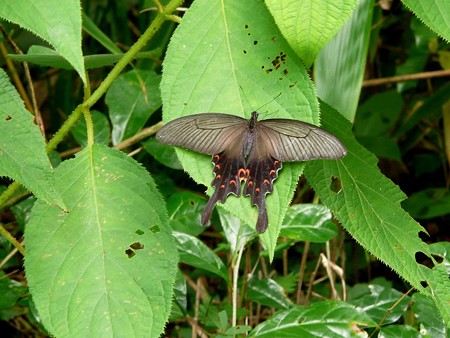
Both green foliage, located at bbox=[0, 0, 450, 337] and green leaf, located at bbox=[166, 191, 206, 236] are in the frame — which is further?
green leaf, located at bbox=[166, 191, 206, 236]

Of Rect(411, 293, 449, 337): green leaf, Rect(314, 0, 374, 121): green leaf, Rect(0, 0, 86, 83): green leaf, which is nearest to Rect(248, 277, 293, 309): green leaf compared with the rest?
Rect(411, 293, 449, 337): green leaf

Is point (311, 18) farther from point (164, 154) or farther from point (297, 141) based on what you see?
point (164, 154)

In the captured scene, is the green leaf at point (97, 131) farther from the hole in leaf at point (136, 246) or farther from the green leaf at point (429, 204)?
the green leaf at point (429, 204)

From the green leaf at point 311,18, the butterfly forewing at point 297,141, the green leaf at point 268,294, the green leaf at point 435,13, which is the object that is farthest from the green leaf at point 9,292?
the green leaf at point 435,13

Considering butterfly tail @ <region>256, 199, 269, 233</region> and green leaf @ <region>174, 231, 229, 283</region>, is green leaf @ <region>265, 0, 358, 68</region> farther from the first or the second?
green leaf @ <region>174, 231, 229, 283</region>

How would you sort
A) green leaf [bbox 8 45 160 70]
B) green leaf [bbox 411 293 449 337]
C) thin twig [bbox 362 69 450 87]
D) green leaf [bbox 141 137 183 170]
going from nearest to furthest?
green leaf [bbox 8 45 160 70] → green leaf [bbox 411 293 449 337] → green leaf [bbox 141 137 183 170] → thin twig [bbox 362 69 450 87]

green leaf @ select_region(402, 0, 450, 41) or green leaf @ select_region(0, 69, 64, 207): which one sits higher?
green leaf @ select_region(402, 0, 450, 41)

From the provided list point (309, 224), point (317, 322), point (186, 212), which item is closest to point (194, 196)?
point (186, 212)

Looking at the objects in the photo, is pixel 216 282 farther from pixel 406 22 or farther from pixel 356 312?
pixel 406 22
